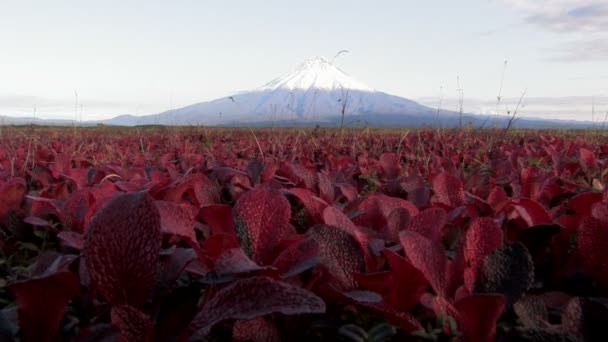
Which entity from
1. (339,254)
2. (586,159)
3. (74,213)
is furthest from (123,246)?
(586,159)

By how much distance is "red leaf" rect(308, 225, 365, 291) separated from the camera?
87cm

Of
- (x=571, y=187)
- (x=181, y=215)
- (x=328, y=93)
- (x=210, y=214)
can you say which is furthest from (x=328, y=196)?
(x=328, y=93)

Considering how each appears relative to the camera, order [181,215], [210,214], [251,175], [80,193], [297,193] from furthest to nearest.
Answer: [251,175], [80,193], [297,193], [210,214], [181,215]

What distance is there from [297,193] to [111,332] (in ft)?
2.01

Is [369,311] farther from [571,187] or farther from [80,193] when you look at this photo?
[571,187]

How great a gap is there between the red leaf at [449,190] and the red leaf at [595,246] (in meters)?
0.57

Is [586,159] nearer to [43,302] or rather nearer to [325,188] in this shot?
[325,188]

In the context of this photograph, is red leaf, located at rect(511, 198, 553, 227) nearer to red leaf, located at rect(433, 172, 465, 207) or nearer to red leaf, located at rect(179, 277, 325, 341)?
red leaf, located at rect(433, 172, 465, 207)

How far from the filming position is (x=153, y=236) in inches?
30.0

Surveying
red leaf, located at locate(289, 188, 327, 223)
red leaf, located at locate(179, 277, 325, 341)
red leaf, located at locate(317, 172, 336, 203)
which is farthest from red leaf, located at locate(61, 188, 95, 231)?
red leaf, located at locate(179, 277, 325, 341)

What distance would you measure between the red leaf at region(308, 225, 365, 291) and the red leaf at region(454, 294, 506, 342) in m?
0.19

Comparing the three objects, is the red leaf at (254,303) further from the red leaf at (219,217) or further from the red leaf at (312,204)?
the red leaf at (312,204)

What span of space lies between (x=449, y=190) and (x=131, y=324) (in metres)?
1.00

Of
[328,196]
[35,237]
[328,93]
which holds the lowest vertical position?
[35,237]
